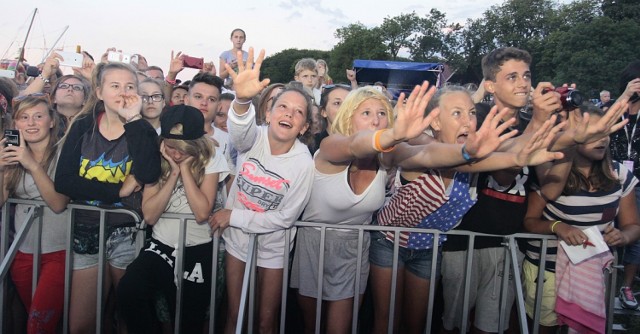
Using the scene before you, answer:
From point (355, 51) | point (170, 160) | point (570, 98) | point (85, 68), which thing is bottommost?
point (170, 160)

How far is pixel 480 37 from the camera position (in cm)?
6506

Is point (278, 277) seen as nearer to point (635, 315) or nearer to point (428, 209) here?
point (428, 209)

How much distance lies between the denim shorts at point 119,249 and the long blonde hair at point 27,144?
698 millimetres

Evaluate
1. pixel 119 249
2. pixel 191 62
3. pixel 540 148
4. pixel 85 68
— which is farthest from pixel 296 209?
pixel 85 68

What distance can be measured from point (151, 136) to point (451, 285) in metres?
2.28

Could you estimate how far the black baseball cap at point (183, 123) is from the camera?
292cm

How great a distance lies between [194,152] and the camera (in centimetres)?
299

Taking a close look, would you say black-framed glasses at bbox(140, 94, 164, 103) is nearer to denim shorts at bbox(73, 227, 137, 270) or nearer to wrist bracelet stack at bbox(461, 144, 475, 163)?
denim shorts at bbox(73, 227, 137, 270)

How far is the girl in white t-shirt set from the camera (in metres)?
2.91

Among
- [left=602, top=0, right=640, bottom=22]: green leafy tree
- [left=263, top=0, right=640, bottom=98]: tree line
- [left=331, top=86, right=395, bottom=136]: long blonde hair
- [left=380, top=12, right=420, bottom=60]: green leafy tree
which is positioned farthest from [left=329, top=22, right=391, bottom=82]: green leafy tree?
[left=331, top=86, right=395, bottom=136]: long blonde hair

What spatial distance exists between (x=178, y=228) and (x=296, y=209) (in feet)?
2.79

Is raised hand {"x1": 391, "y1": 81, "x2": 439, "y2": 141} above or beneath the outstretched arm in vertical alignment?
beneath

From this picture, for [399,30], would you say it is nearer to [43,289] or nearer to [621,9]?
[621,9]

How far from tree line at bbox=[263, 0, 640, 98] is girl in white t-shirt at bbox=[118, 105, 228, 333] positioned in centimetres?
3394
